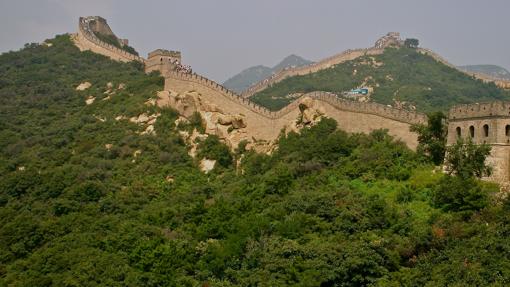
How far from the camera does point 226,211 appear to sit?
2619cm

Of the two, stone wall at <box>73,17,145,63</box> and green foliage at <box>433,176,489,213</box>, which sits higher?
stone wall at <box>73,17,145,63</box>

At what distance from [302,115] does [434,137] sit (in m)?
8.73

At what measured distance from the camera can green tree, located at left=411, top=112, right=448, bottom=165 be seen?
2561 centimetres

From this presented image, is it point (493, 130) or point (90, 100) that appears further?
point (90, 100)

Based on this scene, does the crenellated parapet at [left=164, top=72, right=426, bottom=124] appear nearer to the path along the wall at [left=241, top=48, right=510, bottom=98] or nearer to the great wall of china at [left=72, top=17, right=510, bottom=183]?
the great wall of china at [left=72, top=17, right=510, bottom=183]

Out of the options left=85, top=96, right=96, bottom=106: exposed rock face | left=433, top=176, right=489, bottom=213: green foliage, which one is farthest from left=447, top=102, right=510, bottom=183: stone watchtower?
left=85, top=96, right=96, bottom=106: exposed rock face

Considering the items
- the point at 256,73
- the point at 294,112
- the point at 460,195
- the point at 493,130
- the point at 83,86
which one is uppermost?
the point at 256,73

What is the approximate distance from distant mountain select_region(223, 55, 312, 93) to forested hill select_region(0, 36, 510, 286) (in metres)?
91.2

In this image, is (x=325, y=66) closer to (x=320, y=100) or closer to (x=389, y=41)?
(x=389, y=41)

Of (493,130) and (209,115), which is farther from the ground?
(209,115)

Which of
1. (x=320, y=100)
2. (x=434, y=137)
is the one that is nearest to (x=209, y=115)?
(x=320, y=100)

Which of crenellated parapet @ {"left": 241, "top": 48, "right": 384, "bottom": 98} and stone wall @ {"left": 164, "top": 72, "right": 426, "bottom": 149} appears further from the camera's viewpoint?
crenellated parapet @ {"left": 241, "top": 48, "right": 384, "bottom": 98}

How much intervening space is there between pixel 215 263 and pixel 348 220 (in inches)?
175

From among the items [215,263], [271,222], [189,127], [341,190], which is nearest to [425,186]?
[341,190]
